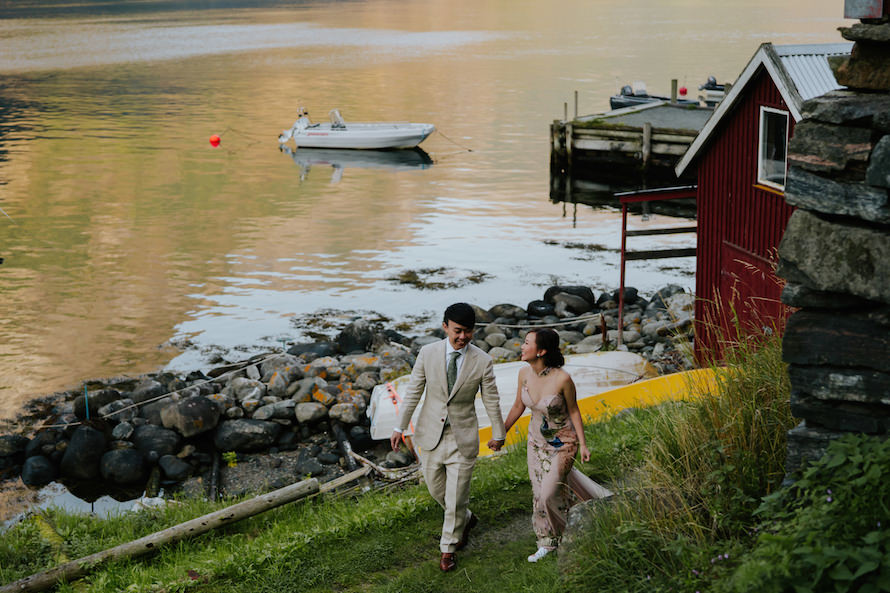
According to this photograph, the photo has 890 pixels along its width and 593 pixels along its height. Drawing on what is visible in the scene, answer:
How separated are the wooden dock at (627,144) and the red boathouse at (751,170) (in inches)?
973

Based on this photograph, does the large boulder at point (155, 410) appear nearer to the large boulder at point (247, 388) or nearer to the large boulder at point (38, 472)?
the large boulder at point (247, 388)

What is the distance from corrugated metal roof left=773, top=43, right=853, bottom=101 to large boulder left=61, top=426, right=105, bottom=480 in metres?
12.1

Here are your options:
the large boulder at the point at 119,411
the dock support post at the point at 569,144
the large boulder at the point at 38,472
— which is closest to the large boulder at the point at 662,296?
the large boulder at the point at 119,411

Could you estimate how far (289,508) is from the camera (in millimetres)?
10094

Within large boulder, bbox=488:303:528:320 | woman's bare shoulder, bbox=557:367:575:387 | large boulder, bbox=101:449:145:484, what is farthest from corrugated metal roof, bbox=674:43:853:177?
large boulder, bbox=101:449:145:484

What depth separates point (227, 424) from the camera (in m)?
16.7

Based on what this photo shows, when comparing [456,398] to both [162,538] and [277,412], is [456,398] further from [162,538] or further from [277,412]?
[277,412]

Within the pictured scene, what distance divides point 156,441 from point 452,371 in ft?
33.1

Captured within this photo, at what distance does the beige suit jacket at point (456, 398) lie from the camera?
7590 mm

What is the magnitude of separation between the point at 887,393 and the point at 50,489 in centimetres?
1377

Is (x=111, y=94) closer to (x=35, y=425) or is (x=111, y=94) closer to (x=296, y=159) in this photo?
(x=296, y=159)

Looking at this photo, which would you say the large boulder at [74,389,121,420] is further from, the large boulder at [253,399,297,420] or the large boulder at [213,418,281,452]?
the large boulder at [253,399,297,420]

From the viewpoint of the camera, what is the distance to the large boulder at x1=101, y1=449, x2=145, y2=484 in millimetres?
15727

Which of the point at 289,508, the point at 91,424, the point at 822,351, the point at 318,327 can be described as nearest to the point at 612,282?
the point at 318,327
